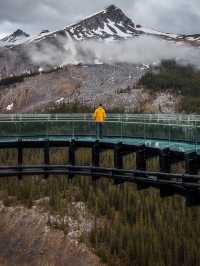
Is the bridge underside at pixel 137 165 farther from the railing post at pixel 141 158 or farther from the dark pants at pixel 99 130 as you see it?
the dark pants at pixel 99 130

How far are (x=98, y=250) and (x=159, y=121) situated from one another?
229 ft

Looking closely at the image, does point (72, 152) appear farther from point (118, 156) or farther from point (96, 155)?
point (118, 156)

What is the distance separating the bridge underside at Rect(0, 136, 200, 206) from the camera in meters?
26.7

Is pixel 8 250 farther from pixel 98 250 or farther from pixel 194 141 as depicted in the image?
pixel 194 141

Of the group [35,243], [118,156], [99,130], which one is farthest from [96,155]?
[35,243]

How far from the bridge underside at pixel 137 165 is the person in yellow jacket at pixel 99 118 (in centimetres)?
60

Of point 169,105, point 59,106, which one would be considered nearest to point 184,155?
point 59,106

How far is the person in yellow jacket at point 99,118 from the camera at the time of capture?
34.3 meters

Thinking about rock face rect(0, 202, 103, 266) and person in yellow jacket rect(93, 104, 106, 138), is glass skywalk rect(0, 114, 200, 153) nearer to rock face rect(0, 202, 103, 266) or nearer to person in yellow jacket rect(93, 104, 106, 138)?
person in yellow jacket rect(93, 104, 106, 138)

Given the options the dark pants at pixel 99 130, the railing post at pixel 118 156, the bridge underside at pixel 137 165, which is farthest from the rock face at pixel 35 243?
the railing post at pixel 118 156

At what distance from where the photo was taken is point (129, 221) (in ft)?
343

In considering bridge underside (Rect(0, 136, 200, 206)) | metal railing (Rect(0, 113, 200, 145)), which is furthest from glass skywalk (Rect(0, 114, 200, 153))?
bridge underside (Rect(0, 136, 200, 206))

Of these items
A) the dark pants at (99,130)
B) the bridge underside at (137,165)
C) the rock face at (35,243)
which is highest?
the dark pants at (99,130)

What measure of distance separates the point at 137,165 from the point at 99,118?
4.55 meters
